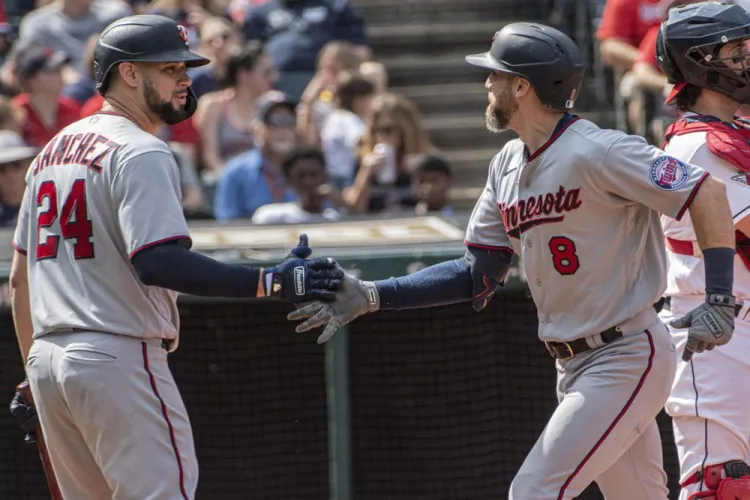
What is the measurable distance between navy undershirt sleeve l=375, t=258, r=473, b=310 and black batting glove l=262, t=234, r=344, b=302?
8.7 inches

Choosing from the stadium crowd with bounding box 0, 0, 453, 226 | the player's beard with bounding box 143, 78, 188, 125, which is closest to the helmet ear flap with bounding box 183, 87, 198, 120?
the player's beard with bounding box 143, 78, 188, 125

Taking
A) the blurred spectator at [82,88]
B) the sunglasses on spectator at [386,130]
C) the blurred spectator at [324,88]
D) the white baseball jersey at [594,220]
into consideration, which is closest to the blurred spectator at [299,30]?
the blurred spectator at [324,88]

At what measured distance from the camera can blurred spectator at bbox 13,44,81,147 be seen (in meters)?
8.61

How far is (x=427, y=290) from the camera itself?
441cm

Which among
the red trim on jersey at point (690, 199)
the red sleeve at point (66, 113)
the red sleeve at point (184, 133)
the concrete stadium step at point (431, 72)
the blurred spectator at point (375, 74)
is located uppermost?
the red trim on jersey at point (690, 199)

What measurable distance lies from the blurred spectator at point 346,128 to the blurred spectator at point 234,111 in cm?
57

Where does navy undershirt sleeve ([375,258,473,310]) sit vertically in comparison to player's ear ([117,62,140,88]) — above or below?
below

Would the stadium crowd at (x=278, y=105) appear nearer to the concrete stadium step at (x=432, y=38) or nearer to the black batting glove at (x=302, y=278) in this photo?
the concrete stadium step at (x=432, y=38)

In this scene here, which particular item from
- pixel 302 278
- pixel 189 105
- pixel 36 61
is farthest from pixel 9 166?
pixel 302 278

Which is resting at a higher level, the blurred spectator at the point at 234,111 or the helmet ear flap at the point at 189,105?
the helmet ear flap at the point at 189,105

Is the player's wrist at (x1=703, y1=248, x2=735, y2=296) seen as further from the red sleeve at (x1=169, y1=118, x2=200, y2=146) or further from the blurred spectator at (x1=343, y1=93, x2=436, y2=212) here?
the red sleeve at (x1=169, y1=118, x2=200, y2=146)

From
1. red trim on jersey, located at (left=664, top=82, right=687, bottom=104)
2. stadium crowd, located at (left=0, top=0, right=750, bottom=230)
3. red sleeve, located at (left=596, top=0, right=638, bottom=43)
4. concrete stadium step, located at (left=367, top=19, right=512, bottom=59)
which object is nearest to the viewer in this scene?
red trim on jersey, located at (left=664, top=82, right=687, bottom=104)

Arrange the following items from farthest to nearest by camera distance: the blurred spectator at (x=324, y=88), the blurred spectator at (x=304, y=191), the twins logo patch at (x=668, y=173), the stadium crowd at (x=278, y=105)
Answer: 1. the blurred spectator at (x=324, y=88)
2. the stadium crowd at (x=278, y=105)
3. the blurred spectator at (x=304, y=191)
4. the twins logo patch at (x=668, y=173)

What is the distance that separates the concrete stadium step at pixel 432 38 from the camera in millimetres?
11680
